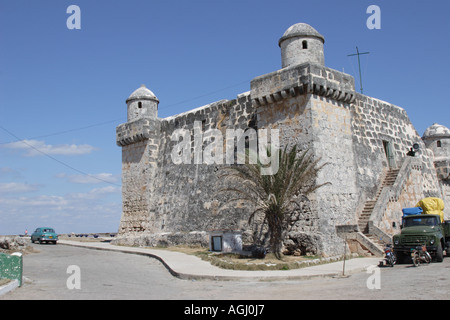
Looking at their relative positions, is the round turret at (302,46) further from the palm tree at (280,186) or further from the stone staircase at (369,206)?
the stone staircase at (369,206)

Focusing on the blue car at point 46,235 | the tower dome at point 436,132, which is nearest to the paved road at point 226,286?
the tower dome at point 436,132

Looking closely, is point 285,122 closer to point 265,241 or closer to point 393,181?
point 265,241

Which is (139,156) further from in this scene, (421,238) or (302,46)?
(421,238)

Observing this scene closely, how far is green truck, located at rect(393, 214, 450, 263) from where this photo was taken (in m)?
12.3

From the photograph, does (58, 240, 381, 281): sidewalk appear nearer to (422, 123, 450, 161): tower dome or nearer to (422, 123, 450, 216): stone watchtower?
(422, 123, 450, 216): stone watchtower

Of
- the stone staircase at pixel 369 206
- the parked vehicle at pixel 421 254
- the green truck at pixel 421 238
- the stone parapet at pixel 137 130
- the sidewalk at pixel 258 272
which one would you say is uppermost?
the stone parapet at pixel 137 130

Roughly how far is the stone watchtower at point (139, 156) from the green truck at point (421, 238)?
12.8 meters

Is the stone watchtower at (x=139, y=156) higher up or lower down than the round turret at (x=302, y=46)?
lower down

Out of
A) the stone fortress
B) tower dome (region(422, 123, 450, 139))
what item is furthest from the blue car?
tower dome (region(422, 123, 450, 139))

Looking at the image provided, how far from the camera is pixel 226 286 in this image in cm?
965

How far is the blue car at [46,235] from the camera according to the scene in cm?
2623

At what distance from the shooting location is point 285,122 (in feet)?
52.1

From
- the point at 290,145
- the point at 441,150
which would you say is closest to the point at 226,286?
the point at 290,145

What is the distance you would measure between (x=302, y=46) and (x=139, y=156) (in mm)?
10917
